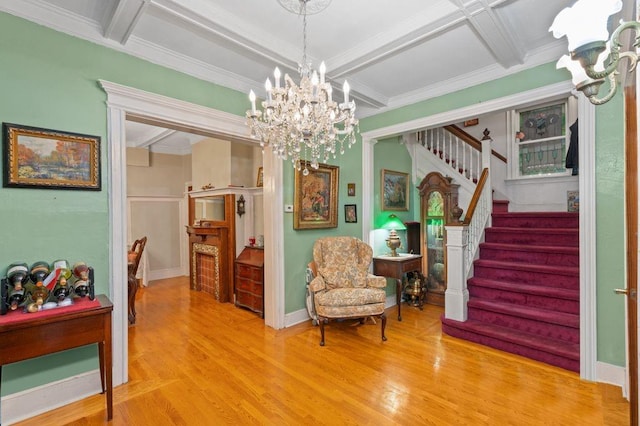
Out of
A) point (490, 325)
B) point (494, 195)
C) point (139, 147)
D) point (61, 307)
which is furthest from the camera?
point (139, 147)

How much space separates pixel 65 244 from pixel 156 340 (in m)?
1.65

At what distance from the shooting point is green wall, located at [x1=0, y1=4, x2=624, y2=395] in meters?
2.15

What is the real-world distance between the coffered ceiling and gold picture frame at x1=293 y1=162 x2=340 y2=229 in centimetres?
122

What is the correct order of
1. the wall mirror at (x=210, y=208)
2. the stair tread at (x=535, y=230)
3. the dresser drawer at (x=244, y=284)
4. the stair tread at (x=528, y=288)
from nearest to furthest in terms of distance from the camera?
the stair tread at (x=528, y=288) → the stair tread at (x=535, y=230) → the dresser drawer at (x=244, y=284) → the wall mirror at (x=210, y=208)

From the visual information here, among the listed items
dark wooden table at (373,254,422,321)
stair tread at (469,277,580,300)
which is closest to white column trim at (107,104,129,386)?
dark wooden table at (373,254,422,321)

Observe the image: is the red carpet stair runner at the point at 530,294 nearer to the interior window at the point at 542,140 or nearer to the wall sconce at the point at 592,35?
the interior window at the point at 542,140

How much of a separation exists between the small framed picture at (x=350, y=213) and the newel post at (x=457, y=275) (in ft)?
4.38

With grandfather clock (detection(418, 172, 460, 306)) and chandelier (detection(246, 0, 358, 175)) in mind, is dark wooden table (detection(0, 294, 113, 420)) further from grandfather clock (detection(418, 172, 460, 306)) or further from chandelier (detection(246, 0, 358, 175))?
grandfather clock (detection(418, 172, 460, 306))

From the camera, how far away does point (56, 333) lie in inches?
77.3

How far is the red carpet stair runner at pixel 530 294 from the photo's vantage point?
117 inches

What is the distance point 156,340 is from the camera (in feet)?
11.3

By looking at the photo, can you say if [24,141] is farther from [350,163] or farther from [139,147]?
[139,147]

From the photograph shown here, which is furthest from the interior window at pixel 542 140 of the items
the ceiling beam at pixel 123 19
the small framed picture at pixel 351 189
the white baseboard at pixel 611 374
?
the ceiling beam at pixel 123 19

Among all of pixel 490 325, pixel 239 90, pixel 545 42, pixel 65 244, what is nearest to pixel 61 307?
pixel 65 244
